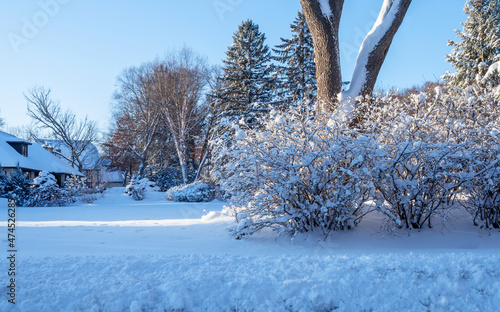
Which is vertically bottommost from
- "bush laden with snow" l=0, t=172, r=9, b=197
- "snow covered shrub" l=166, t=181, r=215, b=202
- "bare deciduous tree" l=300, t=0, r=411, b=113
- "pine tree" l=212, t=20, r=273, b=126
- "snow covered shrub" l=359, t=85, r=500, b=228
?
"snow covered shrub" l=166, t=181, r=215, b=202

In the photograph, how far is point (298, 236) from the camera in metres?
5.30

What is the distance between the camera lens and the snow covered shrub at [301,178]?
5.08 meters

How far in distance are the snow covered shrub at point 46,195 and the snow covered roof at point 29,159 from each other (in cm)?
721

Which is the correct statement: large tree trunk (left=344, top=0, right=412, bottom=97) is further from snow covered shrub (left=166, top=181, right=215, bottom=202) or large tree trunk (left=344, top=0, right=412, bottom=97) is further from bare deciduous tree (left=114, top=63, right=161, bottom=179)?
bare deciduous tree (left=114, top=63, right=161, bottom=179)

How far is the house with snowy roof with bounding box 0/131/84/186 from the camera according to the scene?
20906 millimetres

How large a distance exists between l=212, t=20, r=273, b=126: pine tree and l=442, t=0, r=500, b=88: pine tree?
10745 millimetres

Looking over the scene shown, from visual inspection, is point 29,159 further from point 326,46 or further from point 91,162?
point 326,46

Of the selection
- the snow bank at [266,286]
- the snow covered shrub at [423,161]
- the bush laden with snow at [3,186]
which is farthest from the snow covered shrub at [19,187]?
the snow covered shrub at [423,161]

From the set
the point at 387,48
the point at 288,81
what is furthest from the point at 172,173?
the point at 387,48

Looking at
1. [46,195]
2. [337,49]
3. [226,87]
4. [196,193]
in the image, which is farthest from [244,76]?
[337,49]

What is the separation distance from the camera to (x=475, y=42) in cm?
1895

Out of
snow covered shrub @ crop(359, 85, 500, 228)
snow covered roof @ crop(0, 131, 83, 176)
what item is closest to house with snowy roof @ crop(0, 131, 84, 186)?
snow covered roof @ crop(0, 131, 83, 176)

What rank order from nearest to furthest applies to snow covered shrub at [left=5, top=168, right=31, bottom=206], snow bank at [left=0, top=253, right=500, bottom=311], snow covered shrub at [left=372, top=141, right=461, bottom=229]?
snow bank at [left=0, top=253, right=500, bottom=311]
snow covered shrub at [left=372, top=141, right=461, bottom=229]
snow covered shrub at [left=5, top=168, right=31, bottom=206]

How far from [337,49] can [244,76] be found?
1552 cm
